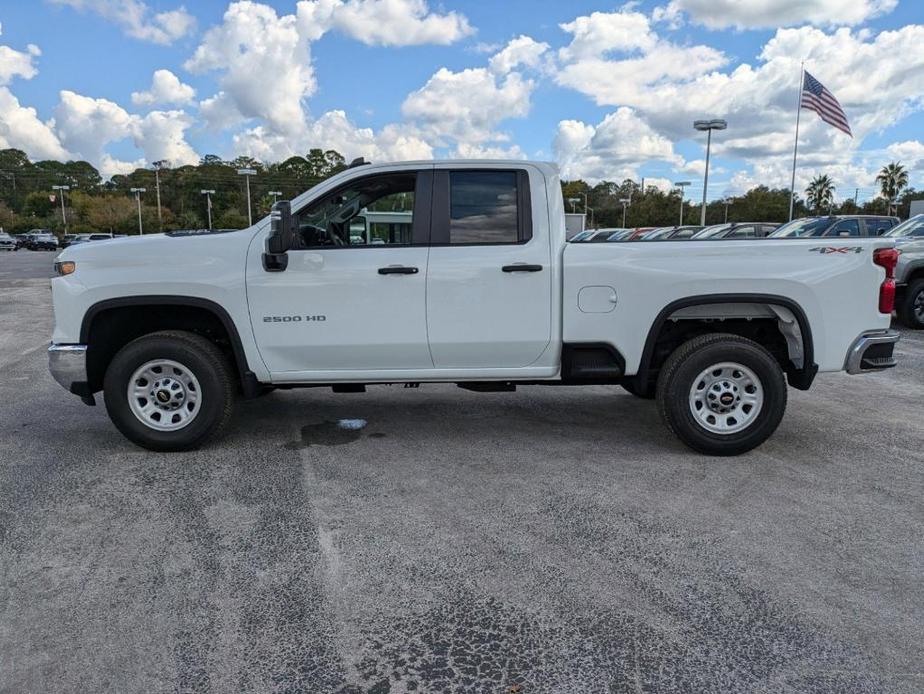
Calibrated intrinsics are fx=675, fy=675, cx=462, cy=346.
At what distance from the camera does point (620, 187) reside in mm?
123562

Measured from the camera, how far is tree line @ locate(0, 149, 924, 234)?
79500 mm

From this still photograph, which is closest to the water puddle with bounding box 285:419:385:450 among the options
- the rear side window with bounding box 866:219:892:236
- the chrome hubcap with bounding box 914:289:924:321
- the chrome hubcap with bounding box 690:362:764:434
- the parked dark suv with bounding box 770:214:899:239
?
the chrome hubcap with bounding box 690:362:764:434

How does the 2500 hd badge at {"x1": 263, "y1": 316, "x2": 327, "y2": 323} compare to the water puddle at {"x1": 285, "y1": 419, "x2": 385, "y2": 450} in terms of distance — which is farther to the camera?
the water puddle at {"x1": 285, "y1": 419, "x2": 385, "y2": 450}

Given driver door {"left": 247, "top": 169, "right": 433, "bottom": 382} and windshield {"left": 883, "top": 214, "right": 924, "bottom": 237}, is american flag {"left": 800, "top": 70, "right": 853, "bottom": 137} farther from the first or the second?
driver door {"left": 247, "top": 169, "right": 433, "bottom": 382}

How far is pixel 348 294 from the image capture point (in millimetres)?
4715

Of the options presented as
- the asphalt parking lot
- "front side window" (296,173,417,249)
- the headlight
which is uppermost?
"front side window" (296,173,417,249)

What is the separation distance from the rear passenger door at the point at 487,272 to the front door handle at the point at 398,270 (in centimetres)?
12

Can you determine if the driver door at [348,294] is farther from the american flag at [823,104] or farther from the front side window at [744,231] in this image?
the american flag at [823,104]

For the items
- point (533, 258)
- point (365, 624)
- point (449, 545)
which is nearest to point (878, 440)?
point (533, 258)

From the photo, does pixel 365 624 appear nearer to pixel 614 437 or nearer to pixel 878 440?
pixel 614 437

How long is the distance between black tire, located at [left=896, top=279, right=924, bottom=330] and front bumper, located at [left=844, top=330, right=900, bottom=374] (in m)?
7.67

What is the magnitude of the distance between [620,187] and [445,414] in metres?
125

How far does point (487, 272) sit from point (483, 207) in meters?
0.51

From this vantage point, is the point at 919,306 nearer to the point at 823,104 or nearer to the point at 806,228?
the point at 806,228
